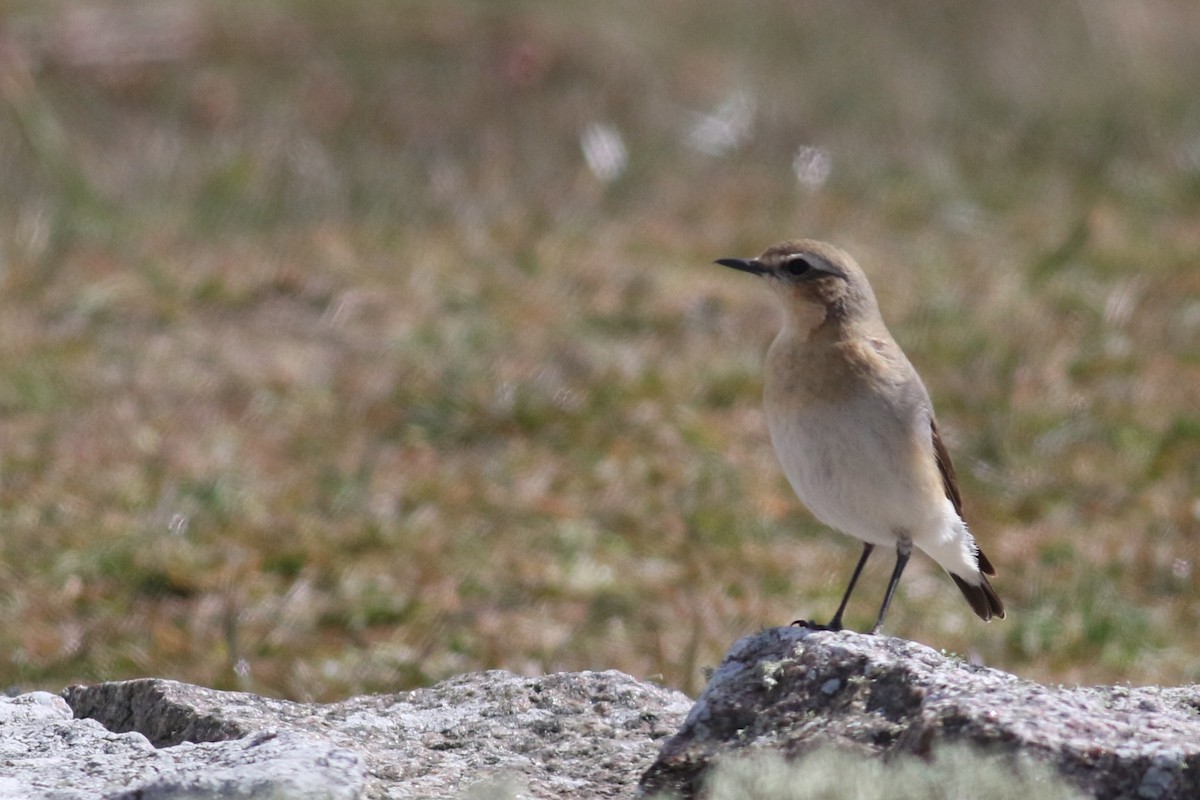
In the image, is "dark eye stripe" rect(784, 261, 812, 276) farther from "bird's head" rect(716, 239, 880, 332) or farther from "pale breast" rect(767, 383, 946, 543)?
"pale breast" rect(767, 383, 946, 543)

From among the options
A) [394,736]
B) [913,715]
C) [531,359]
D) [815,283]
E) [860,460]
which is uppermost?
[531,359]

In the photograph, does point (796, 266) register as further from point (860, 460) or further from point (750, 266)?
point (860, 460)

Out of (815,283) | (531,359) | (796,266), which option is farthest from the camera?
(531,359)

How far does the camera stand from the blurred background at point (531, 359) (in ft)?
22.9

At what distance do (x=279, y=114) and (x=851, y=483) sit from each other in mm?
11246

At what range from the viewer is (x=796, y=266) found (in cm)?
566

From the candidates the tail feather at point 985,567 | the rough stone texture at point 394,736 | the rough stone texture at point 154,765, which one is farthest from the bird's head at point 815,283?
the rough stone texture at point 154,765

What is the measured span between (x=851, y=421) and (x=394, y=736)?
171cm

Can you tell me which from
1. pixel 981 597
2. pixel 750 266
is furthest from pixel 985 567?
pixel 750 266

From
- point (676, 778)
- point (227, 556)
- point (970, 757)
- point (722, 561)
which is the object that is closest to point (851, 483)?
point (676, 778)

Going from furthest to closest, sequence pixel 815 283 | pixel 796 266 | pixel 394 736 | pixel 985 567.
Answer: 1. pixel 985 567
2. pixel 796 266
3. pixel 815 283
4. pixel 394 736

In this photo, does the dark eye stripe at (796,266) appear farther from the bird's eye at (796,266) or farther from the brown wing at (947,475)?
the brown wing at (947,475)

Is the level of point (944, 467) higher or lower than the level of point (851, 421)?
higher

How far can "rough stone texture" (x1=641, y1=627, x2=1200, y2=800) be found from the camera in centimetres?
329
